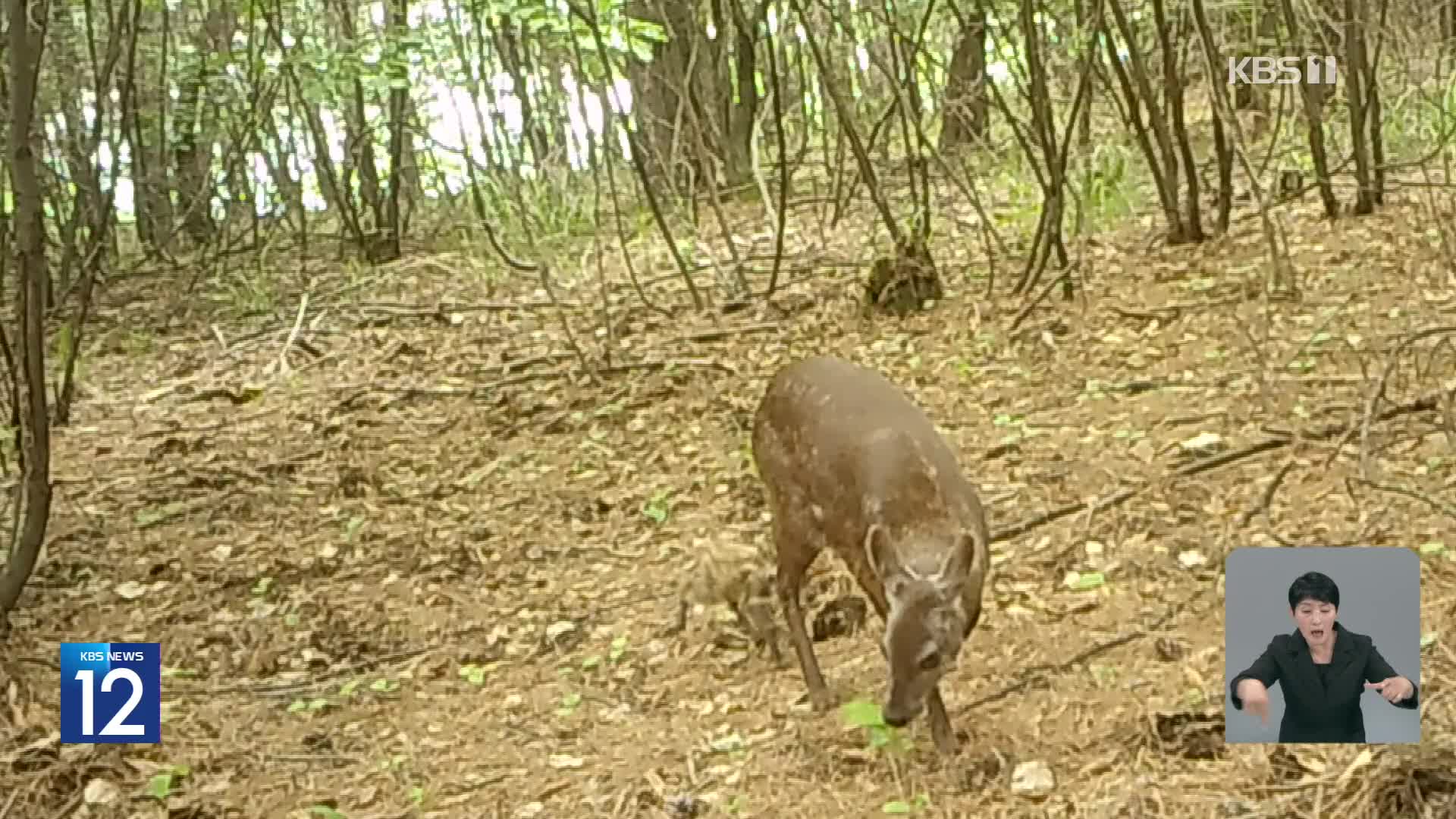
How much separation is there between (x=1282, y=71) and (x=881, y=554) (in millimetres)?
3987

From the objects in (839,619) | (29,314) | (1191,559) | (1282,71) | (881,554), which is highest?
(1282,71)

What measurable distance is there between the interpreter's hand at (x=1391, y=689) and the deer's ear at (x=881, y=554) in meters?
1.04

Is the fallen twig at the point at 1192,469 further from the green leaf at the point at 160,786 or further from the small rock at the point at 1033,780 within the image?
the green leaf at the point at 160,786

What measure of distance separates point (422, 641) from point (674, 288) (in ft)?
12.8

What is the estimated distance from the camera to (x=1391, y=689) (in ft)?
8.70

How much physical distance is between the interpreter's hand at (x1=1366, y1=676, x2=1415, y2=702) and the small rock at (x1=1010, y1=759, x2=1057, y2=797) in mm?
772

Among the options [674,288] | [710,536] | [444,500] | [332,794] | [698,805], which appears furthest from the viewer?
[674,288]

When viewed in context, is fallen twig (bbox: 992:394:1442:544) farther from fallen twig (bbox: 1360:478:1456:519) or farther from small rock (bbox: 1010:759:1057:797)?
small rock (bbox: 1010:759:1057:797)

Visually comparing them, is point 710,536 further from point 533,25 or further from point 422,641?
point 533,25

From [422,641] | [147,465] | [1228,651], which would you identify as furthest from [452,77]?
[1228,651]

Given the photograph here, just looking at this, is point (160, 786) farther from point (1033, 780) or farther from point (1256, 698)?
point (1256, 698)

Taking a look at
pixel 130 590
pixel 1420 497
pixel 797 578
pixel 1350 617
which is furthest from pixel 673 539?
pixel 1350 617

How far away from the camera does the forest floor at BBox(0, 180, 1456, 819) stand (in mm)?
3477

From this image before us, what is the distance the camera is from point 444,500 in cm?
599
